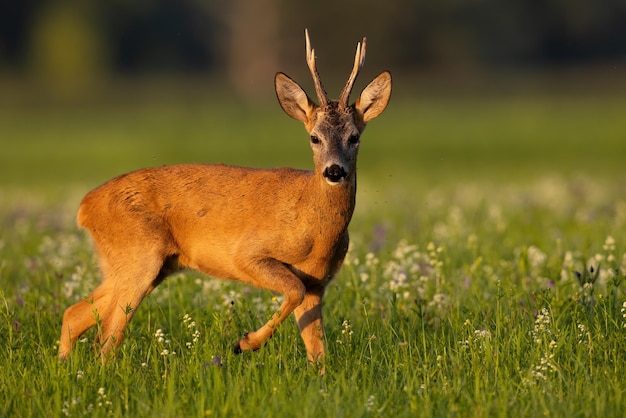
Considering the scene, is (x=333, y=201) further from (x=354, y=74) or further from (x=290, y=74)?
(x=290, y=74)

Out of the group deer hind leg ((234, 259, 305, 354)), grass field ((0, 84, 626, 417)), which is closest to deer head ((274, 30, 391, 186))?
deer hind leg ((234, 259, 305, 354))

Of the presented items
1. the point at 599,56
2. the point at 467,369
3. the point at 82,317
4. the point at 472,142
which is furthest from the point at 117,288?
the point at 599,56

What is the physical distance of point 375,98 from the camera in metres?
7.15

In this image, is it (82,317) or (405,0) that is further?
(405,0)

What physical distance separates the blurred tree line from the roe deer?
45699mm

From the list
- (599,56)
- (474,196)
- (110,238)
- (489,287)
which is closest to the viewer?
(110,238)

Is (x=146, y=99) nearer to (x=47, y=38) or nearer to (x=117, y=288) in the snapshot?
(x=47, y=38)

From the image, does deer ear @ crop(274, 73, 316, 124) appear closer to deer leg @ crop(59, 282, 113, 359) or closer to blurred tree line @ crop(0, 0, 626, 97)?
deer leg @ crop(59, 282, 113, 359)

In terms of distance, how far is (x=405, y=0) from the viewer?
56.8 meters

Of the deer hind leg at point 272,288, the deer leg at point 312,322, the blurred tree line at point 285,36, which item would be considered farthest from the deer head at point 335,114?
the blurred tree line at point 285,36

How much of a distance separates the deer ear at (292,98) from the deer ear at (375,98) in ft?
0.97

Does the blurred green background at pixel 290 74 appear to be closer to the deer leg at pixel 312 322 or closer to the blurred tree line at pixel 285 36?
the blurred tree line at pixel 285 36

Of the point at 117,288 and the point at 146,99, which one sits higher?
the point at 117,288

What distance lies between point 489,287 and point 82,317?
2826 millimetres
